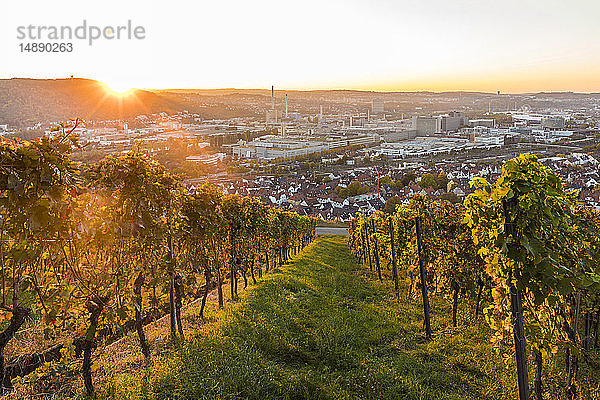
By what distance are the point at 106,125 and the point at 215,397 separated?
75324 millimetres

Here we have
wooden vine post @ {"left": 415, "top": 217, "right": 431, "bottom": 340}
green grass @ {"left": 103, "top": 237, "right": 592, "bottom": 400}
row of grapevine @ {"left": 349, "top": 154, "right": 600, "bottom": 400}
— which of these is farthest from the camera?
wooden vine post @ {"left": 415, "top": 217, "right": 431, "bottom": 340}

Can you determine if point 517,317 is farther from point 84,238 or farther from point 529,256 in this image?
point 84,238

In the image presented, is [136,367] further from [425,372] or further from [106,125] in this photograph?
[106,125]

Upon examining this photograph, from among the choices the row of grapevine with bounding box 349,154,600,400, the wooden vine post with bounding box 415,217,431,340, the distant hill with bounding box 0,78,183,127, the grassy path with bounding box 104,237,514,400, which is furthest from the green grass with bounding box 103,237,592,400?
the distant hill with bounding box 0,78,183,127

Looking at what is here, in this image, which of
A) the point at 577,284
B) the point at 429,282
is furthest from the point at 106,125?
the point at 577,284

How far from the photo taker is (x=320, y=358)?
5688 millimetres

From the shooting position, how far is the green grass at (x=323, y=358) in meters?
4.43

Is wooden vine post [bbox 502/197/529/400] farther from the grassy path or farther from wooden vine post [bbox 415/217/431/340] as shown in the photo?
wooden vine post [bbox 415/217/431/340]

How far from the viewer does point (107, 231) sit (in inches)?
161

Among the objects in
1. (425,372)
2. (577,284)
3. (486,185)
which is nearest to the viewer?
(577,284)

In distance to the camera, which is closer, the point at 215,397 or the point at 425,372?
the point at 215,397

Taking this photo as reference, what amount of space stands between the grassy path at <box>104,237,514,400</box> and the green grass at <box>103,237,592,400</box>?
0.04 ft

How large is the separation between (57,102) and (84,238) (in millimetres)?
78457

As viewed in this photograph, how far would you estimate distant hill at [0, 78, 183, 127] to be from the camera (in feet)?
199
